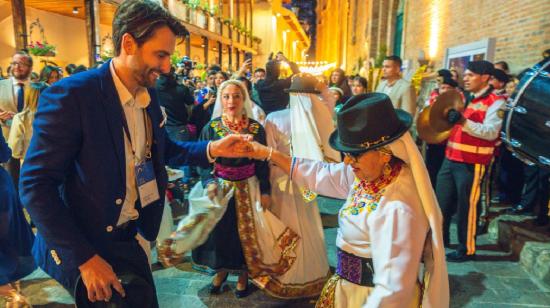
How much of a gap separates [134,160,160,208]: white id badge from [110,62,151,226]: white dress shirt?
0.09ft

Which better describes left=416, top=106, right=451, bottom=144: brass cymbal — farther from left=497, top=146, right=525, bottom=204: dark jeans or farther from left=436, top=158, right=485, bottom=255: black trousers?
left=497, top=146, right=525, bottom=204: dark jeans

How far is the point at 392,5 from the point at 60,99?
18622 millimetres

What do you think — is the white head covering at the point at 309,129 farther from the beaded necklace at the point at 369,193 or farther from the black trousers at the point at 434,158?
the black trousers at the point at 434,158

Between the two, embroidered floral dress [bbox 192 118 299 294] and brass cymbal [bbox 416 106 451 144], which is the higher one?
brass cymbal [bbox 416 106 451 144]

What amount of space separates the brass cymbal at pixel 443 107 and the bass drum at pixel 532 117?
0.62m

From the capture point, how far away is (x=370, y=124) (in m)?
1.78

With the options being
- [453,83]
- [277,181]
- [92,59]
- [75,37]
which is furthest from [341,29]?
[277,181]

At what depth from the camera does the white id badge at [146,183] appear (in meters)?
1.97

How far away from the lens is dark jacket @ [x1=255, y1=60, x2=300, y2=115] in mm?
5379

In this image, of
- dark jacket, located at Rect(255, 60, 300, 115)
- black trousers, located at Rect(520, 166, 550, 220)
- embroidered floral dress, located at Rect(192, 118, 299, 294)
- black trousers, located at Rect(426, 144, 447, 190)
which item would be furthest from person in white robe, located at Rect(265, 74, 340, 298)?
black trousers, located at Rect(520, 166, 550, 220)

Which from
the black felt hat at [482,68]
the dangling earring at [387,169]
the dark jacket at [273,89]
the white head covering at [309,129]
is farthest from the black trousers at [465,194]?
the dangling earring at [387,169]

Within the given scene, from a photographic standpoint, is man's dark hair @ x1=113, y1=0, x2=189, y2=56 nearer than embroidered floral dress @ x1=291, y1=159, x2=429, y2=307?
No

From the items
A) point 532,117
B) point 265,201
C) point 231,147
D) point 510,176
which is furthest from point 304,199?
point 510,176

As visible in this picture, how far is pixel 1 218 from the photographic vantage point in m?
3.09
